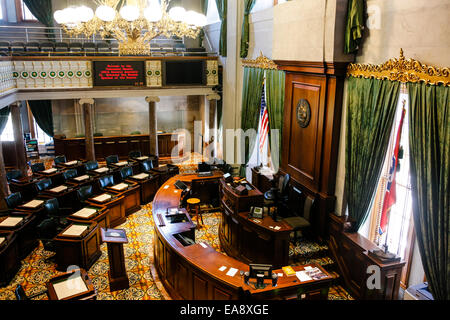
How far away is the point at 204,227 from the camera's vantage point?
30.2 ft

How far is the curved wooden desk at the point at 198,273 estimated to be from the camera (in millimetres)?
5082

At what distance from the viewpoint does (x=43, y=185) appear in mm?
9516

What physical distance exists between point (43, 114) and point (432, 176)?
13862mm

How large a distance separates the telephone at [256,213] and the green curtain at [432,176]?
284 centimetres

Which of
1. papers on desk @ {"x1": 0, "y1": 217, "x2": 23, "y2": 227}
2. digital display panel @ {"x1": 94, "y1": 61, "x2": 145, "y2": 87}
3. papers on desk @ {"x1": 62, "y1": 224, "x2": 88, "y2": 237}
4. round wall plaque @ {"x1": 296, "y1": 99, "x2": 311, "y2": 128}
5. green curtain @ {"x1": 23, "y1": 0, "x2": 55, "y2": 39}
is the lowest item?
papers on desk @ {"x1": 62, "y1": 224, "x2": 88, "y2": 237}

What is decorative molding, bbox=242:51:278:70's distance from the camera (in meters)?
8.86

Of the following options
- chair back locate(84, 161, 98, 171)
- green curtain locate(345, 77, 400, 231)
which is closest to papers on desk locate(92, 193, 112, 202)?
chair back locate(84, 161, 98, 171)

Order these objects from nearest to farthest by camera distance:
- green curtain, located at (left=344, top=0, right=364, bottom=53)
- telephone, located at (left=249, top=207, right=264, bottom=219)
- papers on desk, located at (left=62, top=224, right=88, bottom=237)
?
1. green curtain, located at (left=344, top=0, right=364, bottom=53)
2. telephone, located at (left=249, top=207, right=264, bottom=219)
3. papers on desk, located at (left=62, top=224, right=88, bottom=237)

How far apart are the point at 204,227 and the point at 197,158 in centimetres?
631

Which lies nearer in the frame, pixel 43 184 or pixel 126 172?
pixel 43 184

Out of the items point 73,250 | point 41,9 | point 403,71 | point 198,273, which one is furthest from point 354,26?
point 41,9

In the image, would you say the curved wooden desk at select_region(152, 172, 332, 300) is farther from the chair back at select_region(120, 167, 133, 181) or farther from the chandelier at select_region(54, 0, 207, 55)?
the chandelier at select_region(54, 0, 207, 55)

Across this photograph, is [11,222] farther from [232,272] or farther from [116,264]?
[232,272]

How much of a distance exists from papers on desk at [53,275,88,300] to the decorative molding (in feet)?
19.8
